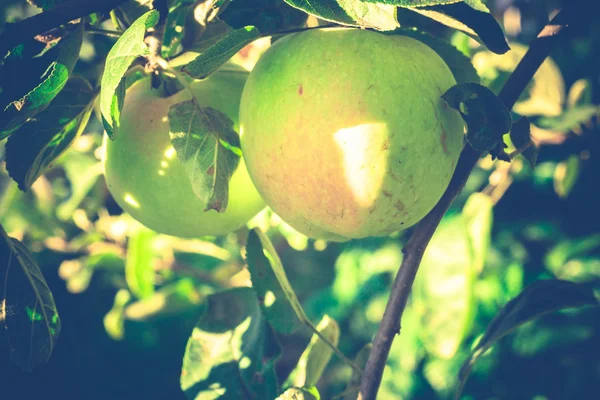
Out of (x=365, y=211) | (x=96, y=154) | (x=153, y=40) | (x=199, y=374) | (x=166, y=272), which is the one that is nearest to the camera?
(x=365, y=211)

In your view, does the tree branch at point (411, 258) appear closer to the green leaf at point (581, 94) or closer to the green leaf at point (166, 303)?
the green leaf at point (581, 94)

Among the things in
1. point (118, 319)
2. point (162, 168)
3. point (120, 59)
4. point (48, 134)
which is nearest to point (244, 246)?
A: point (162, 168)

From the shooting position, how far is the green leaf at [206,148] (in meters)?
0.56

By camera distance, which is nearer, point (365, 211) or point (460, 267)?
point (365, 211)

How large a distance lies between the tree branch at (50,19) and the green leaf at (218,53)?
4.2 inches

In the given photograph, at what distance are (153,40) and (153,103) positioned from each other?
0.28ft

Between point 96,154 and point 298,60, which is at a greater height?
point 298,60

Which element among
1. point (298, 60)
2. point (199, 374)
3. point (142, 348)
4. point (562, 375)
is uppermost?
point (298, 60)

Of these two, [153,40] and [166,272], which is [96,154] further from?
[153,40]

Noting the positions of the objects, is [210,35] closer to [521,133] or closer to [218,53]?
[218,53]

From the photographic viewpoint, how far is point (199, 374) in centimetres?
80

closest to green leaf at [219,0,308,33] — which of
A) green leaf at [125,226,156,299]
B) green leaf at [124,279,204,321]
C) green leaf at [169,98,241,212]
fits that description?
green leaf at [169,98,241,212]

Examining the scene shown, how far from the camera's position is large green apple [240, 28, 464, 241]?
513mm

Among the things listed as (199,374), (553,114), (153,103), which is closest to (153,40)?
(153,103)
